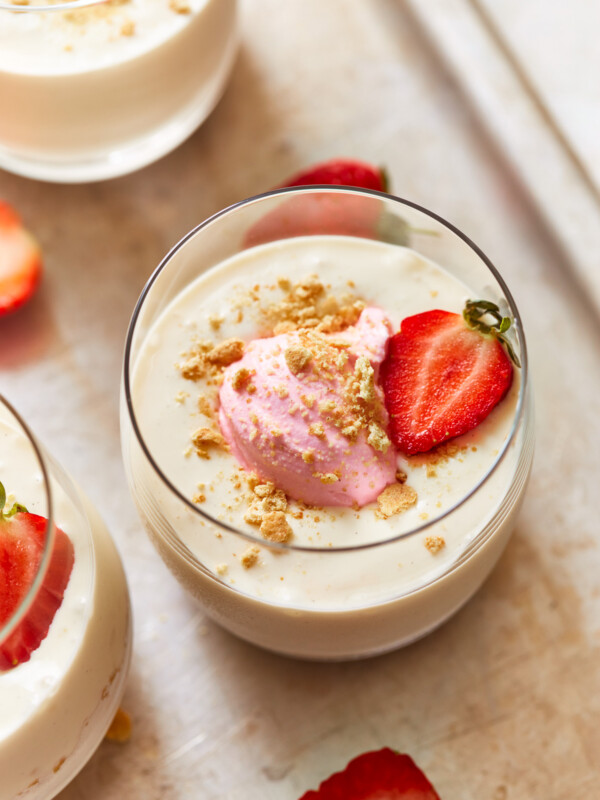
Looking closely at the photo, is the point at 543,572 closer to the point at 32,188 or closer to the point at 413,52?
the point at 413,52

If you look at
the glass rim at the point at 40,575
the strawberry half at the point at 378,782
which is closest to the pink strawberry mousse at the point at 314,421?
the glass rim at the point at 40,575

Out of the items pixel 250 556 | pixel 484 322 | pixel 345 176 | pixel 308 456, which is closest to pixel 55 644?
pixel 250 556

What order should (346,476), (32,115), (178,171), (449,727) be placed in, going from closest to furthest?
(346,476)
(449,727)
(32,115)
(178,171)

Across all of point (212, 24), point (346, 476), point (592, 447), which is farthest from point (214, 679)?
point (212, 24)

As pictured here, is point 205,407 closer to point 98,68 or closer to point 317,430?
point 317,430

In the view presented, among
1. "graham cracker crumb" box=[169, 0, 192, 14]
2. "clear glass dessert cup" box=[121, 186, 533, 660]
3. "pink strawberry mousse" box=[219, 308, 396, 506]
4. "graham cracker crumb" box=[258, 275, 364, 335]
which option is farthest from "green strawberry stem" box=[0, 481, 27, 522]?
"graham cracker crumb" box=[169, 0, 192, 14]
